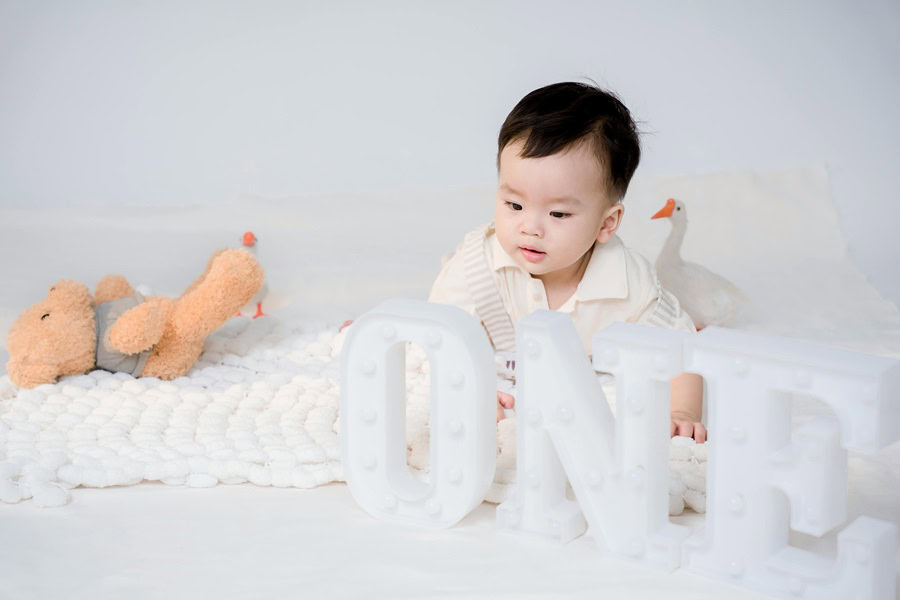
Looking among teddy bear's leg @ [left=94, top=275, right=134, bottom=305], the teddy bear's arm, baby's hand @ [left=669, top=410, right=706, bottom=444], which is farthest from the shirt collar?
teddy bear's leg @ [left=94, top=275, right=134, bottom=305]

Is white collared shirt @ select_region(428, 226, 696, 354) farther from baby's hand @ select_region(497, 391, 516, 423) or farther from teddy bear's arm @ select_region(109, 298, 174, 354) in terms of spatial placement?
teddy bear's arm @ select_region(109, 298, 174, 354)

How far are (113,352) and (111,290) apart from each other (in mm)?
157

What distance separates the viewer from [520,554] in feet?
3.93

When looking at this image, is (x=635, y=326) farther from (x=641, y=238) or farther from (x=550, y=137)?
(x=641, y=238)

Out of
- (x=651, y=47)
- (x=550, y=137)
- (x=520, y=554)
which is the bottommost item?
(x=520, y=554)

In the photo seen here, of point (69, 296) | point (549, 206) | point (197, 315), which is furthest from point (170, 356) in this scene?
point (549, 206)

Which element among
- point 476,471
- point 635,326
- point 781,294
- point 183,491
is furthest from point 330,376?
point 781,294

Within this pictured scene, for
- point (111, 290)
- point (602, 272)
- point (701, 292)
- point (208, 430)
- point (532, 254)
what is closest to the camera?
point (208, 430)

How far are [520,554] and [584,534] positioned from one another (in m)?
0.08

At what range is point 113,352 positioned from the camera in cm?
179

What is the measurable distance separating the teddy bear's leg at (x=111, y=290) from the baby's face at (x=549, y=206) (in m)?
0.67

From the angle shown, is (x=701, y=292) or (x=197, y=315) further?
(x=701, y=292)

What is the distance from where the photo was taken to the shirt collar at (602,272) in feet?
5.72

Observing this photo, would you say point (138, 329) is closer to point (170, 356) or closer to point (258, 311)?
point (170, 356)
